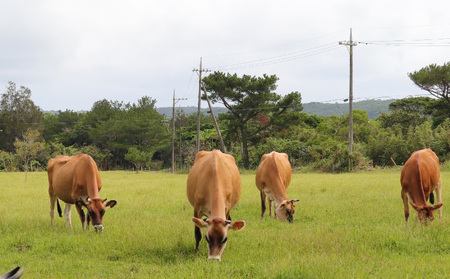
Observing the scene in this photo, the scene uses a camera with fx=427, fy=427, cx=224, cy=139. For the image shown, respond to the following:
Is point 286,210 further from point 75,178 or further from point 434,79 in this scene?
point 434,79

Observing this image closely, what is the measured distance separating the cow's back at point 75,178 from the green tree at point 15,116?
184 feet

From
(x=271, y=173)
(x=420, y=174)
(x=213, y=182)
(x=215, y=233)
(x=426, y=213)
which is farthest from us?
(x=271, y=173)

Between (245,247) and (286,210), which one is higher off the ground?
(286,210)

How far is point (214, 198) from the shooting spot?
7.48 meters

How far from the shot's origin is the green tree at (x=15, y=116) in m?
61.9

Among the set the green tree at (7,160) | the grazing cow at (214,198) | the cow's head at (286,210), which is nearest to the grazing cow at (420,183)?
the cow's head at (286,210)

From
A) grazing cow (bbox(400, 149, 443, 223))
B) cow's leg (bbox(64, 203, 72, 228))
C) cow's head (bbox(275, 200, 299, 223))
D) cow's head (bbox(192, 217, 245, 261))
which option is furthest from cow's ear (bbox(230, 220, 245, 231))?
cow's leg (bbox(64, 203, 72, 228))

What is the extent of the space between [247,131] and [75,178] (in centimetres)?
3934

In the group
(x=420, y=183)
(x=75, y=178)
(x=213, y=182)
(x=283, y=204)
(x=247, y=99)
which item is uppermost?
(x=247, y=99)

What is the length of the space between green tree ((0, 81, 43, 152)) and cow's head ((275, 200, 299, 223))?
58.7m

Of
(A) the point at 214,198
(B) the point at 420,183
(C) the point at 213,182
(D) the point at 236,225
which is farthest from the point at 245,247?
(B) the point at 420,183

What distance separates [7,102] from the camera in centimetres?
6316

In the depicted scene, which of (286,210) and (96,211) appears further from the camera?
(286,210)

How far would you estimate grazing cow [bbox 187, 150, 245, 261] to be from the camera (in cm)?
695
